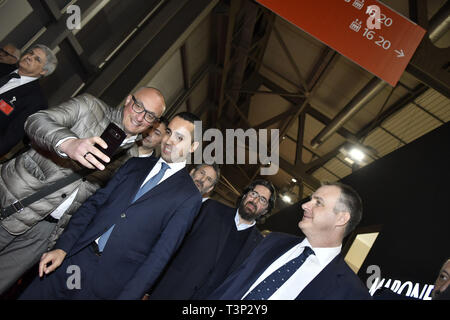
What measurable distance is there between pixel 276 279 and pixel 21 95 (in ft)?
7.69

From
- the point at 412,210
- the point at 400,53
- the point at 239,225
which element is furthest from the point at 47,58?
the point at 400,53

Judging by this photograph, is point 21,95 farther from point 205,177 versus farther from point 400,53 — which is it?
point 400,53

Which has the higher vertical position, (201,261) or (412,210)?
(412,210)

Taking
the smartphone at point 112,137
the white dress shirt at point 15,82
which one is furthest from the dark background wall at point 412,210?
the white dress shirt at point 15,82

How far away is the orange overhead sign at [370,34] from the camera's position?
2.90m

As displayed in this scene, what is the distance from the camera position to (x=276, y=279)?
1.47m

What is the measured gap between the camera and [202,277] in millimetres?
2188

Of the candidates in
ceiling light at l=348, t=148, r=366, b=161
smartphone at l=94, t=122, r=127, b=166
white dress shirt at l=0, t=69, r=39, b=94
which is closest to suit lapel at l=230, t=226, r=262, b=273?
smartphone at l=94, t=122, r=127, b=166

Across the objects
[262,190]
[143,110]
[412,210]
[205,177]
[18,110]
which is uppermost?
[412,210]

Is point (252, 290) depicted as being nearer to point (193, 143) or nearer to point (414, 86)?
point (193, 143)

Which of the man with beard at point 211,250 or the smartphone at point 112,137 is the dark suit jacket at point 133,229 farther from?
the man with beard at point 211,250

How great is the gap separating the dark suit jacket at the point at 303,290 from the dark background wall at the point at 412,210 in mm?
613

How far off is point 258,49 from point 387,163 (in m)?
6.45

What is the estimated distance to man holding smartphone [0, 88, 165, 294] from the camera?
1726 millimetres
